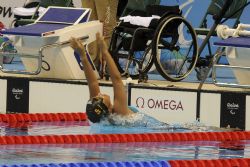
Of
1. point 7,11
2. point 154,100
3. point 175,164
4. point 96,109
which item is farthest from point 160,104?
point 7,11

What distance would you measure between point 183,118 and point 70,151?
8.61ft

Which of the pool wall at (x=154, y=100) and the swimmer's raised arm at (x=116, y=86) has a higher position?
the swimmer's raised arm at (x=116, y=86)

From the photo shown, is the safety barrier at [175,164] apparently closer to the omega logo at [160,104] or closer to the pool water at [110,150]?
the pool water at [110,150]

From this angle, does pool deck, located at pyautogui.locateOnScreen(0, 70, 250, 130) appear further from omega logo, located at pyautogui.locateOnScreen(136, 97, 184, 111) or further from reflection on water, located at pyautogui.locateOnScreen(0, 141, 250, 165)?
reflection on water, located at pyautogui.locateOnScreen(0, 141, 250, 165)

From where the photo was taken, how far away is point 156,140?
8914mm

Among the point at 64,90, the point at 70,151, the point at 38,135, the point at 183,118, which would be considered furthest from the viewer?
the point at 64,90

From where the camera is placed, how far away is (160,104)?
414 inches

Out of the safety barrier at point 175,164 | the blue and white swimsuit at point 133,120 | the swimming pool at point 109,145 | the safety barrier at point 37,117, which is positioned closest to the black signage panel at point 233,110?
the swimming pool at point 109,145

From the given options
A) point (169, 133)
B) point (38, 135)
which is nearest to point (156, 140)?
point (169, 133)

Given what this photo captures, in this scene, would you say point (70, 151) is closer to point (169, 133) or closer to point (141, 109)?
point (169, 133)

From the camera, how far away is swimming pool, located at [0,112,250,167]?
7387mm

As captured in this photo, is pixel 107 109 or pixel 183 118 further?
pixel 183 118

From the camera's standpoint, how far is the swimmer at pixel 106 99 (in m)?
9.30

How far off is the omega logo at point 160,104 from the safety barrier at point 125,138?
4.04ft
